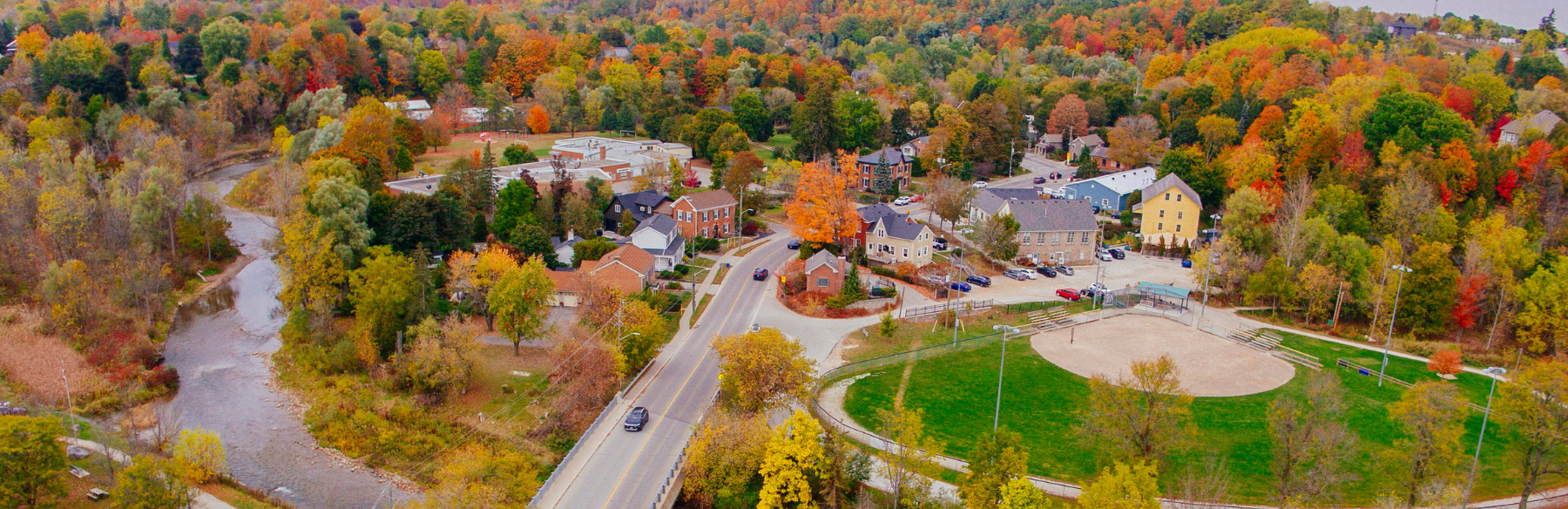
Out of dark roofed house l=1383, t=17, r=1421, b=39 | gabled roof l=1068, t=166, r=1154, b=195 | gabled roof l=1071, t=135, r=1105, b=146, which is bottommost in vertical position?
gabled roof l=1068, t=166, r=1154, b=195

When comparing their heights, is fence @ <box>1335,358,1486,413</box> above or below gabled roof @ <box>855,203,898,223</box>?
below

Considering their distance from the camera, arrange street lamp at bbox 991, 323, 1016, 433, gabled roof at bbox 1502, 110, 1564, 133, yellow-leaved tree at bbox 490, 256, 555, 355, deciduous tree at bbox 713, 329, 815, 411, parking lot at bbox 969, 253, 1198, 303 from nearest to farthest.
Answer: street lamp at bbox 991, 323, 1016, 433
deciduous tree at bbox 713, 329, 815, 411
yellow-leaved tree at bbox 490, 256, 555, 355
parking lot at bbox 969, 253, 1198, 303
gabled roof at bbox 1502, 110, 1564, 133

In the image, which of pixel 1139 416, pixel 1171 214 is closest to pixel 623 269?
pixel 1139 416

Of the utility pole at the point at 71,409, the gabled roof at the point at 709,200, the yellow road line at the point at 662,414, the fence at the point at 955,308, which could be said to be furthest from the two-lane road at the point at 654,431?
the utility pole at the point at 71,409

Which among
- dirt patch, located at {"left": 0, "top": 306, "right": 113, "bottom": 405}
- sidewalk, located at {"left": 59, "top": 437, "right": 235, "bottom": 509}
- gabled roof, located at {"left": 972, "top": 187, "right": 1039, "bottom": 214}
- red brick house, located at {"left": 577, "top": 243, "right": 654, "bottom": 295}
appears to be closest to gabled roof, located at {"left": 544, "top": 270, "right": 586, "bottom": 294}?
red brick house, located at {"left": 577, "top": 243, "right": 654, "bottom": 295}

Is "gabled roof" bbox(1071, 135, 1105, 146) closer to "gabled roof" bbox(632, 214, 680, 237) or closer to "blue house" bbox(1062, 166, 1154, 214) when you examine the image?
"blue house" bbox(1062, 166, 1154, 214)

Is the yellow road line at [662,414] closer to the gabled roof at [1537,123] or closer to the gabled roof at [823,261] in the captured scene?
the gabled roof at [823,261]
